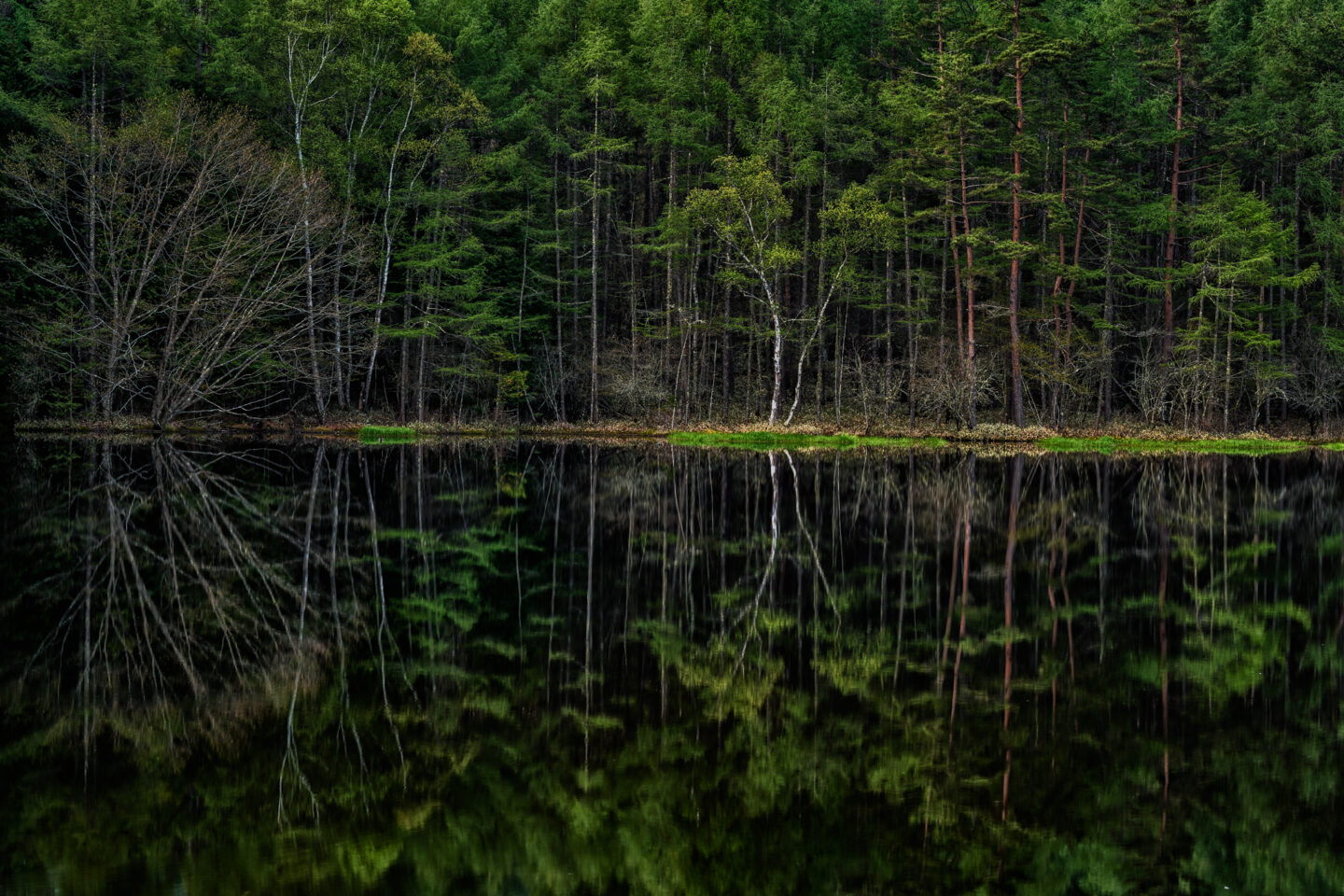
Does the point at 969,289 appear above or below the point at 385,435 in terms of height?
above

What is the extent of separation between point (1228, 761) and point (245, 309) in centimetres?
3659

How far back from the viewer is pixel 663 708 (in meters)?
6.87

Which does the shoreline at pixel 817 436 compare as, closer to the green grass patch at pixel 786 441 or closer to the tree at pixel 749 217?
the green grass patch at pixel 786 441

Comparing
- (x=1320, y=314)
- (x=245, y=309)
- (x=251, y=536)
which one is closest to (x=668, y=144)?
(x=245, y=309)

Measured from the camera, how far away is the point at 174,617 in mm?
9148

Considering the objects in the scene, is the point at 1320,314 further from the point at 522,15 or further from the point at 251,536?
the point at 251,536

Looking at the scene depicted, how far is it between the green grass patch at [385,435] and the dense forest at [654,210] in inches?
149

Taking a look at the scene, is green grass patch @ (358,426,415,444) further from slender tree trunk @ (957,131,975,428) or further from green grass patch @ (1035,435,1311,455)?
green grass patch @ (1035,435,1311,455)

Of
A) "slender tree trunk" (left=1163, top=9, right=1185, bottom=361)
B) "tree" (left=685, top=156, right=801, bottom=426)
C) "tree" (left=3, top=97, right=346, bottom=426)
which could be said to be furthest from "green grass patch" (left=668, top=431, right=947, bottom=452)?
"tree" (left=3, top=97, right=346, bottom=426)

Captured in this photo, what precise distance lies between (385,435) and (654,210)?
60.3 ft

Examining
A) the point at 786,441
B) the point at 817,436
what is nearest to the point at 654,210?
the point at 817,436

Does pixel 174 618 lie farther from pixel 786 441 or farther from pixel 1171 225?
pixel 1171 225

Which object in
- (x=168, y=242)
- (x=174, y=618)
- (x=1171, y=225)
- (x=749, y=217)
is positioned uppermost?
(x=1171, y=225)

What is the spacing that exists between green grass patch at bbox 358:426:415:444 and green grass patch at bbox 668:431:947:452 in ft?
31.1
